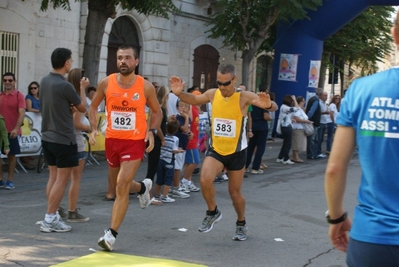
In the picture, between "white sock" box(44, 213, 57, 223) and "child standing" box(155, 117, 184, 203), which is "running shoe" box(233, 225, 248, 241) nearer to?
"white sock" box(44, 213, 57, 223)

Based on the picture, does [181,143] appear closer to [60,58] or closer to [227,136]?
[227,136]

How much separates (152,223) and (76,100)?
5.84 feet

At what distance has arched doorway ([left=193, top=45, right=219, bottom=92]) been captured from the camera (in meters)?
24.5

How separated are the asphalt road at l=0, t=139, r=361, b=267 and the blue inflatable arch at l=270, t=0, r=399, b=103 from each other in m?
9.68

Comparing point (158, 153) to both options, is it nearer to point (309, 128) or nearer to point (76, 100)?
point (76, 100)

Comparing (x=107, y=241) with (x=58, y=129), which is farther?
(x=58, y=129)

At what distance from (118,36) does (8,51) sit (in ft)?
16.2

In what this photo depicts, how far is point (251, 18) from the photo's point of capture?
20594mm

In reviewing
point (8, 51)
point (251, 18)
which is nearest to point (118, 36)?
point (251, 18)

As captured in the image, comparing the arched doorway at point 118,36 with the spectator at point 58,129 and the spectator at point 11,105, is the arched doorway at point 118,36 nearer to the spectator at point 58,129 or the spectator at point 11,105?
the spectator at point 11,105

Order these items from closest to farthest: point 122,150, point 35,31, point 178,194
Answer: point 122,150 → point 178,194 → point 35,31

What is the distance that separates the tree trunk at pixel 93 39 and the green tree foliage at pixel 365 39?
38.9ft

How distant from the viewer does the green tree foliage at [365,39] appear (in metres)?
23.2

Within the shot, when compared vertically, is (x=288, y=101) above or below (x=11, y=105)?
above
